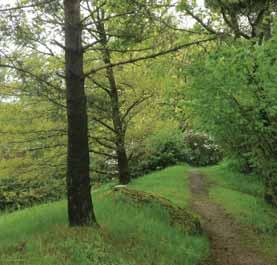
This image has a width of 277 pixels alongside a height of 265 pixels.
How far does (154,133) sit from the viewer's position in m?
12.4

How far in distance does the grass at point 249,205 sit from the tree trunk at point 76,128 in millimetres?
3561

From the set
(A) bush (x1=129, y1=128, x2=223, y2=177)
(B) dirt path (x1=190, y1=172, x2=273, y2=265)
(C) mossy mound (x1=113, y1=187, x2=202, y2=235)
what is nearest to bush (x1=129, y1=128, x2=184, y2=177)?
(A) bush (x1=129, y1=128, x2=223, y2=177)

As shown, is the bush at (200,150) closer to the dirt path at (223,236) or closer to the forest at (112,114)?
the dirt path at (223,236)

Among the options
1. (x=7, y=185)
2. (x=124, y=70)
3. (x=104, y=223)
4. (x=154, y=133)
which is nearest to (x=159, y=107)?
(x=154, y=133)

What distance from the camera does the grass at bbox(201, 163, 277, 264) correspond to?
800 centimetres

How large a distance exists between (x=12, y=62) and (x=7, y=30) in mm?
584

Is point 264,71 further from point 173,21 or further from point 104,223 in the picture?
A: point 104,223

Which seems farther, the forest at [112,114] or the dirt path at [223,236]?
the dirt path at [223,236]

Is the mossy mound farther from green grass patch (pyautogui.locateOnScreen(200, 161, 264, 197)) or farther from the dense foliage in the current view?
green grass patch (pyautogui.locateOnScreen(200, 161, 264, 197))

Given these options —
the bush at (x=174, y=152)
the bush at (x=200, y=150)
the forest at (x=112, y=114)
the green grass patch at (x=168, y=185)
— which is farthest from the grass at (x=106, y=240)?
the bush at (x=200, y=150)

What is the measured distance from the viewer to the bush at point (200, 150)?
2318 centimetres

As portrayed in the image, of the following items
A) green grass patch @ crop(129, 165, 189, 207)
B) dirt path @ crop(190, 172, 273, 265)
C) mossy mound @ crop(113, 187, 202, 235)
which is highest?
mossy mound @ crop(113, 187, 202, 235)

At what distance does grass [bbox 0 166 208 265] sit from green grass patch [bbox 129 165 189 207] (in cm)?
367

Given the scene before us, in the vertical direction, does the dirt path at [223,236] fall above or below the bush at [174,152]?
below
